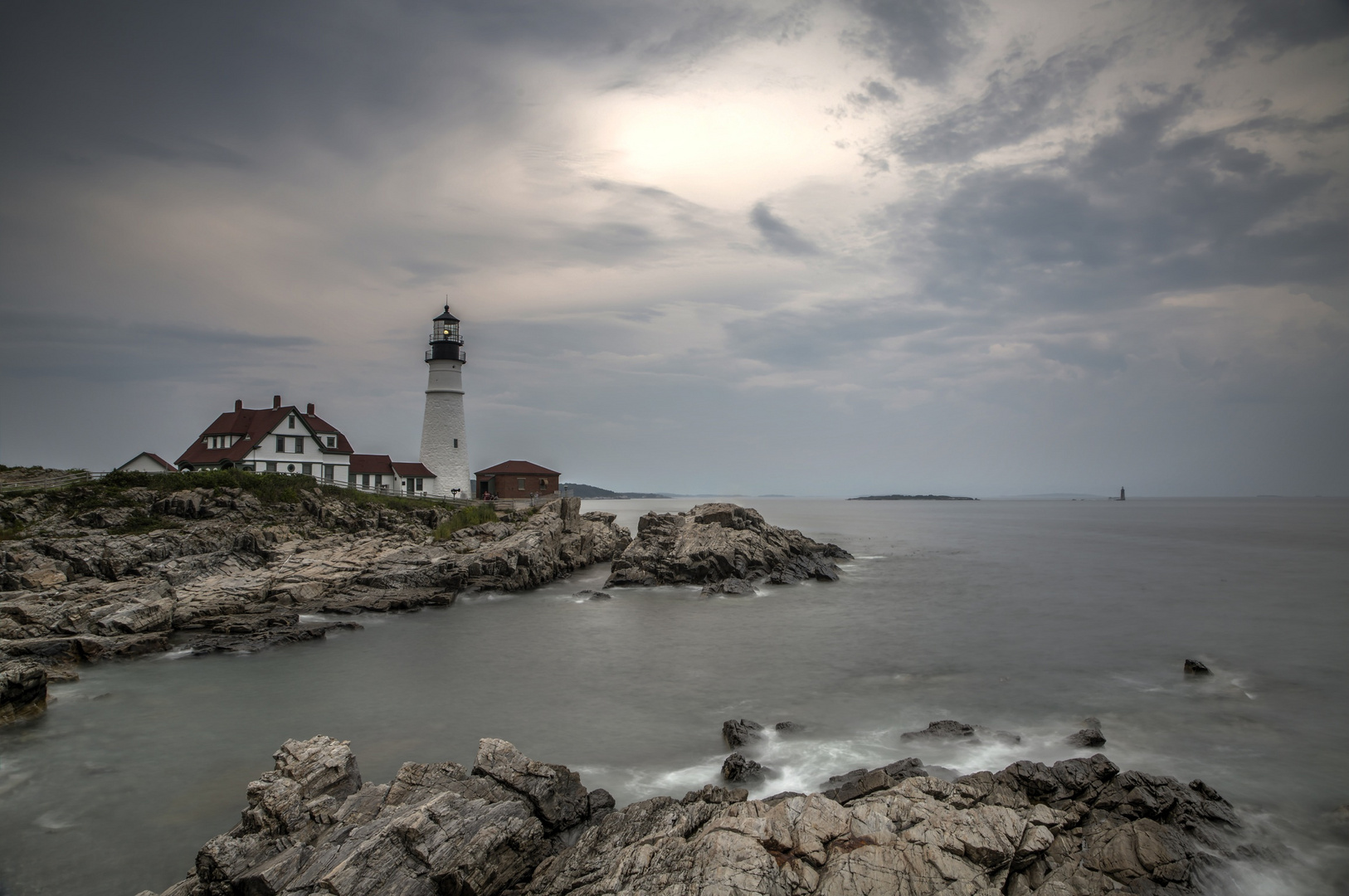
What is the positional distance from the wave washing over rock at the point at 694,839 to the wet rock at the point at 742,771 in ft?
6.78

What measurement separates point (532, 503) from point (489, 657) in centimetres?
3417

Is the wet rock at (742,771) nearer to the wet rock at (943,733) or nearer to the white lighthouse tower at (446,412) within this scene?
the wet rock at (943,733)

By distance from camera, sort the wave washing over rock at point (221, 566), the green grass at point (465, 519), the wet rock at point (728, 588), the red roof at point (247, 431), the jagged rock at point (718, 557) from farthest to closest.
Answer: the red roof at point (247, 431) < the green grass at point (465, 519) < the jagged rock at point (718, 557) < the wet rock at point (728, 588) < the wave washing over rock at point (221, 566)

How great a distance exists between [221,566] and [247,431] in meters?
24.3

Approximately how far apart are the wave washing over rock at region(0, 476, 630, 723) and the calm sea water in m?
1.17

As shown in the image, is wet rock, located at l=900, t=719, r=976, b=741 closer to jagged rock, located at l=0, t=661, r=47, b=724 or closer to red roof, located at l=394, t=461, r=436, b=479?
jagged rock, located at l=0, t=661, r=47, b=724

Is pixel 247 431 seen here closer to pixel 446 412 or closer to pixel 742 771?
pixel 446 412

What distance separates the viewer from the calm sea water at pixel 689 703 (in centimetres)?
909

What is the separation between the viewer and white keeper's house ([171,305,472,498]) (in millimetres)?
42906

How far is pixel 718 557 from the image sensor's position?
28.8 m

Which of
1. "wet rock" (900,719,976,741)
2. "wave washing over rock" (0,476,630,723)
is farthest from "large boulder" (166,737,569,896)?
"wave washing over rock" (0,476,630,723)

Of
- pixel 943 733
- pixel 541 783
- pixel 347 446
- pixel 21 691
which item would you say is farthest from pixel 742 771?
pixel 347 446

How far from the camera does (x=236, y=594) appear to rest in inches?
798

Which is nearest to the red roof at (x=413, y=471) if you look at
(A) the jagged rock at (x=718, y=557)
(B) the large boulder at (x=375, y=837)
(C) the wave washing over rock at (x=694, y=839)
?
(A) the jagged rock at (x=718, y=557)
